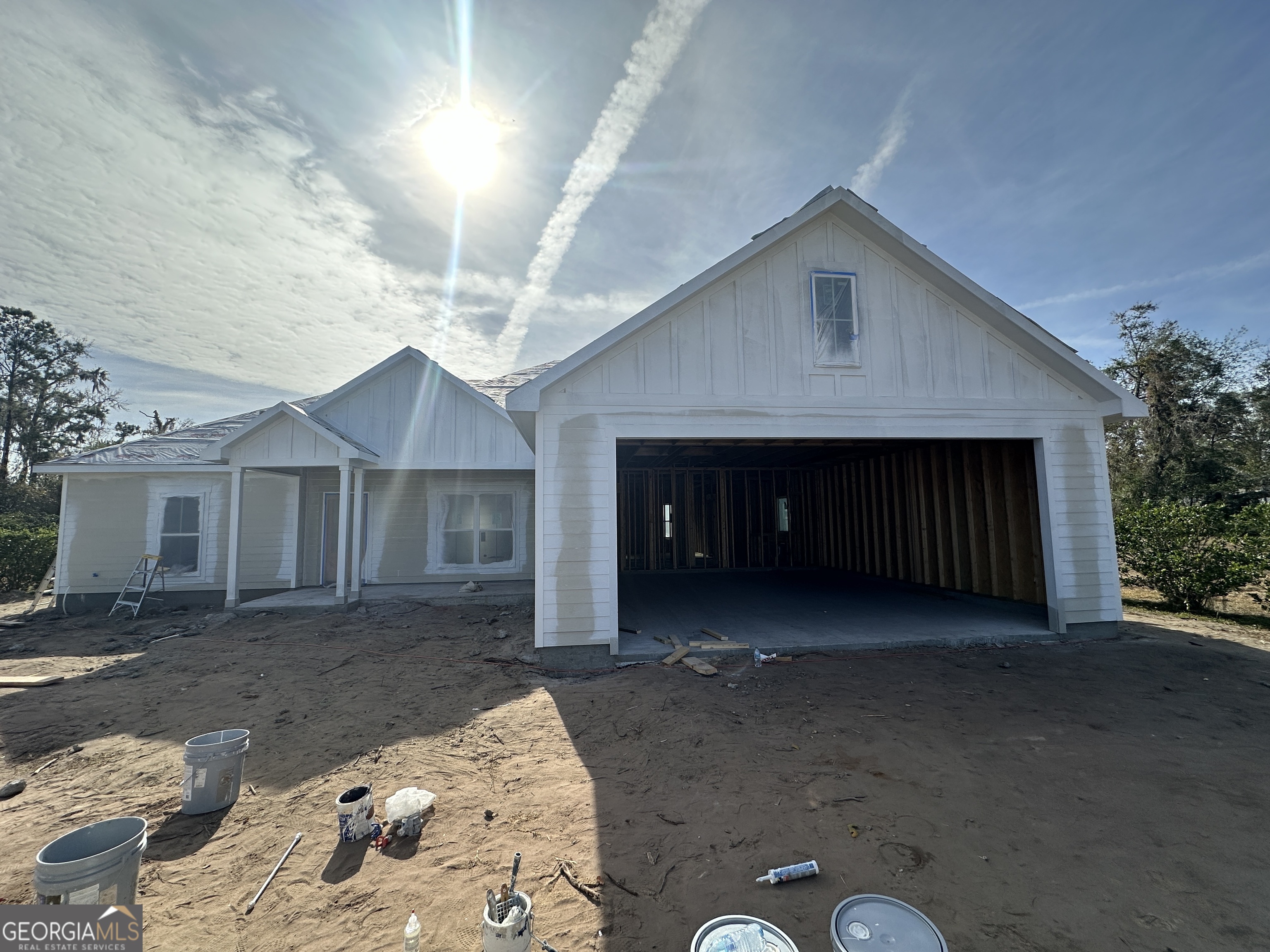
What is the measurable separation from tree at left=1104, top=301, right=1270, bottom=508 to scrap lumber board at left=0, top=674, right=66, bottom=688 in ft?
88.4

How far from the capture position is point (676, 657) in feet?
23.2

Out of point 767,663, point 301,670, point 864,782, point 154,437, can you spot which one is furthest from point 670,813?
point 154,437

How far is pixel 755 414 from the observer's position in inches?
294

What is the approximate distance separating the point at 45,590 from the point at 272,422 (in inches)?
362

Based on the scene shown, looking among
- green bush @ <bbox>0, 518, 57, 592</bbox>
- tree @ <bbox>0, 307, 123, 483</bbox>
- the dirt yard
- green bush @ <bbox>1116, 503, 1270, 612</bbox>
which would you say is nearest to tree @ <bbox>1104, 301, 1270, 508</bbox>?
green bush @ <bbox>1116, 503, 1270, 612</bbox>

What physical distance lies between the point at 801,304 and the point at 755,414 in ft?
5.91

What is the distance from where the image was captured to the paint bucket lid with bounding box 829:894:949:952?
1.95 m

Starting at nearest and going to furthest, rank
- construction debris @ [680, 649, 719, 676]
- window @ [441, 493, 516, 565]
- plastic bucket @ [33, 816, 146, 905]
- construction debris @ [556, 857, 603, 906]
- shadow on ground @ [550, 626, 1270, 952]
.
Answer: plastic bucket @ [33, 816, 146, 905]
shadow on ground @ [550, 626, 1270, 952]
construction debris @ [556, 857, 603, 906]
construction debris @ [680, 649, 719, 676]
window @ [441, 493, 516, 565]

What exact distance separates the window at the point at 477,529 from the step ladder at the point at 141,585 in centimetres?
586

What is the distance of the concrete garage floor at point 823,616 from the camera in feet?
25.2

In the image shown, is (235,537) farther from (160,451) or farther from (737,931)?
(737,931)

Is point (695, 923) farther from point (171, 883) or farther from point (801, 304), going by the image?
point (801, 304)

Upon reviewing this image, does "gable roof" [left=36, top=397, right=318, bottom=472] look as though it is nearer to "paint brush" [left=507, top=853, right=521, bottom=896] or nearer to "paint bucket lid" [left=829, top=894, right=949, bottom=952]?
"paint brush" [left=507, top=853, right=521, bottom=896]

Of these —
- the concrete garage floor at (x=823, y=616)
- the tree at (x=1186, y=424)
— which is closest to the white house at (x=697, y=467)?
the concrete garage floor at (x=823, y=616)
